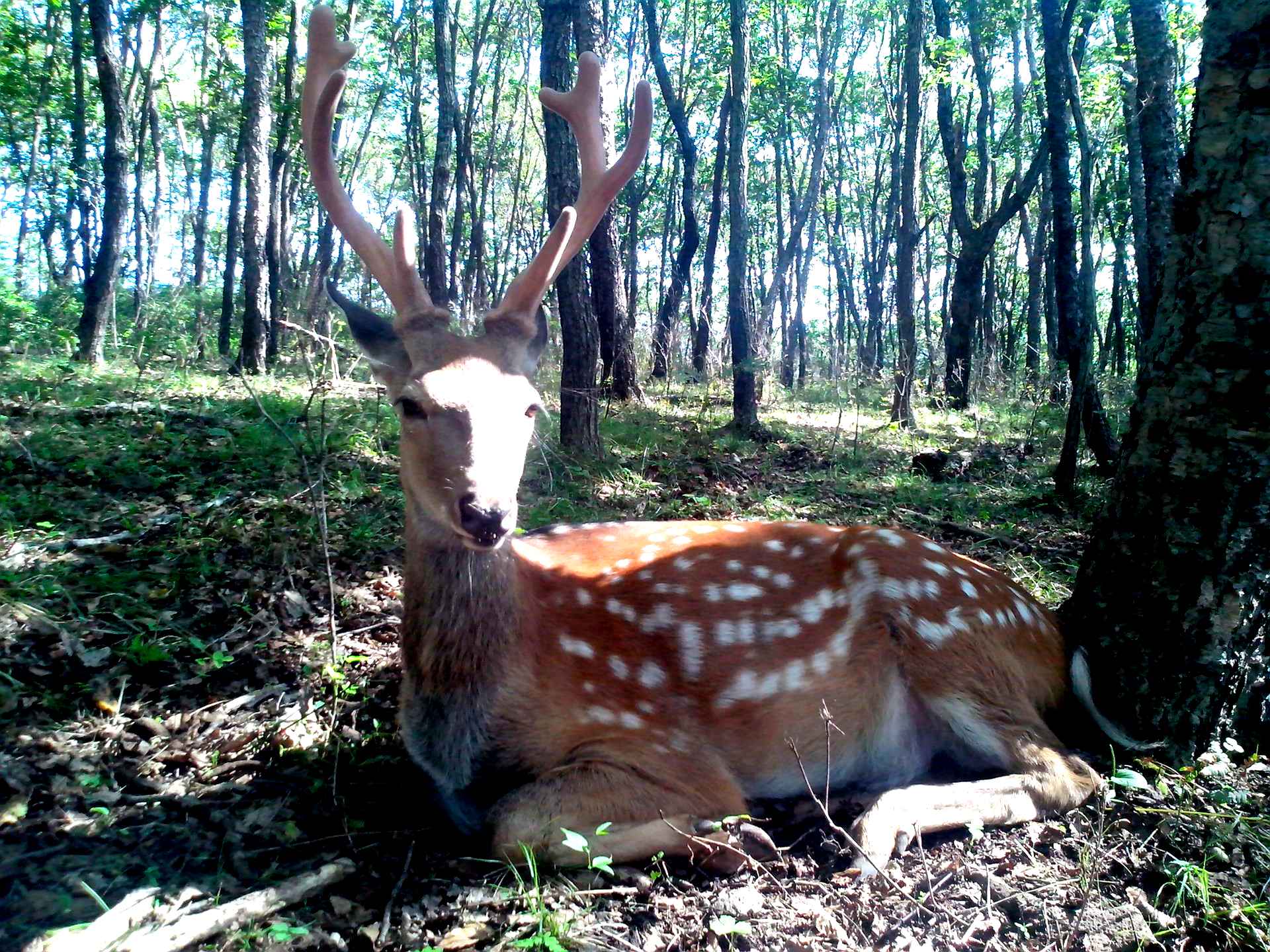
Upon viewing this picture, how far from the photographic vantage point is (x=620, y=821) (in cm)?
269

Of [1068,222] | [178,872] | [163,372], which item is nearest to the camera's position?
[178,872]

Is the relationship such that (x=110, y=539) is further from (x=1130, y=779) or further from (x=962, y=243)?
(x=962, y=243)

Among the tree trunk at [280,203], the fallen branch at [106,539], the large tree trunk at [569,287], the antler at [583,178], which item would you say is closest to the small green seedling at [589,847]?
the antler at [583,178]

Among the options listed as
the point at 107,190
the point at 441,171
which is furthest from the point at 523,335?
the point at 441,171

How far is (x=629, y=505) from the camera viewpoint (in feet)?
19.2

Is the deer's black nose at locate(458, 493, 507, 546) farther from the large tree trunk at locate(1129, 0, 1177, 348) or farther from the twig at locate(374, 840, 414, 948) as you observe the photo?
the large tree trunk at locate(1129, 0, 1177, 348)

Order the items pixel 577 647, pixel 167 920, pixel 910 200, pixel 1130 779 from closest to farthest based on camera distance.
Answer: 1. pixel 167 920
2. pixel 1130 779
3. pixel 577 647
4. pixel 910 200

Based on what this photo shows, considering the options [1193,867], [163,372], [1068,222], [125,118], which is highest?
[125,118]

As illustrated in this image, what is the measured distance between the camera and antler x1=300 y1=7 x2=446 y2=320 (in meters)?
3.18

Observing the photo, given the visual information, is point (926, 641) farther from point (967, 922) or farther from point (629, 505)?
point (629, 505)

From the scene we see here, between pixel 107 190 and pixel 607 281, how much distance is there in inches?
297

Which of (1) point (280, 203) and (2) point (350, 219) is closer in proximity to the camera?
(2) point (350, 219)

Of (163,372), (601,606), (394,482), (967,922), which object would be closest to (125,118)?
(163,372)

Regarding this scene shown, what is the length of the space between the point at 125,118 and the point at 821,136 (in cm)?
1634
